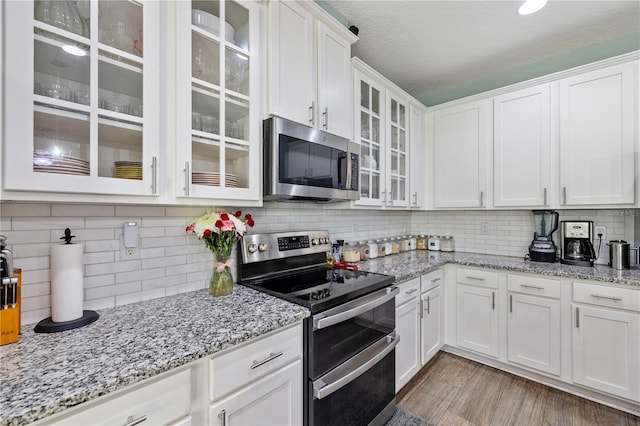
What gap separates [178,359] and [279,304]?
517 millimetres

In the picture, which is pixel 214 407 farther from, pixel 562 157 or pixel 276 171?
pixel 562 157

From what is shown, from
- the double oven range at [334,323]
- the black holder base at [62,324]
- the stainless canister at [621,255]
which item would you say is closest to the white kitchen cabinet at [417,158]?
the double oven range at [334,323]

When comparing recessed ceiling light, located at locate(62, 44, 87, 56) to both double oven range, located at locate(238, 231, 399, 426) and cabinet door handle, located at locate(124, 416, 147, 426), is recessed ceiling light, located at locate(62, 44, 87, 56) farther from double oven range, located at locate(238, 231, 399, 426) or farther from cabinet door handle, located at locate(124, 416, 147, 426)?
cabinet door handle, located at locate(124, 416, 147, 426)

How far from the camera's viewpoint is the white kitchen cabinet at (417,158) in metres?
2.88

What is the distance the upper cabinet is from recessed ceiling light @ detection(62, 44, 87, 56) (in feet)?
2.56

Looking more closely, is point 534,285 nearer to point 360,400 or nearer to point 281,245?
point 360,400

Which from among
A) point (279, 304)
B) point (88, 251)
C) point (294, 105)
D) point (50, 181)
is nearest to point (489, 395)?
point (279, 304)

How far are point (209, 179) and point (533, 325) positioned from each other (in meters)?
2.58

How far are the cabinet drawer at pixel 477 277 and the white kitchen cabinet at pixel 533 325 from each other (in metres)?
0.12

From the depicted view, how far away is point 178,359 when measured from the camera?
2.74ft

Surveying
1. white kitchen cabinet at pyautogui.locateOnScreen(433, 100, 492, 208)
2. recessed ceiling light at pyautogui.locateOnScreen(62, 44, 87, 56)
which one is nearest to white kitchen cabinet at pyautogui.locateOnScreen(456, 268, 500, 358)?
white kitchen cabinet at pyautogui.locateOnScreen(433, 100, 492, 208)

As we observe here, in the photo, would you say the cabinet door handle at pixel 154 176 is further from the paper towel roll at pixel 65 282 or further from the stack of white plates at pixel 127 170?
the paper towel roll at pixel 65 282

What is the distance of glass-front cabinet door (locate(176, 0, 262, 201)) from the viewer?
3.99 ft

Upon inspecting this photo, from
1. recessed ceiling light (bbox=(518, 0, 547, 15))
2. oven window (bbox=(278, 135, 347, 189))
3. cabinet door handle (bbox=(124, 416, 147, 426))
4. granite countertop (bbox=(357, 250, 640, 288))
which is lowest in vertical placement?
cabinet door handle (bbox=(124, 416, 147, 426))
